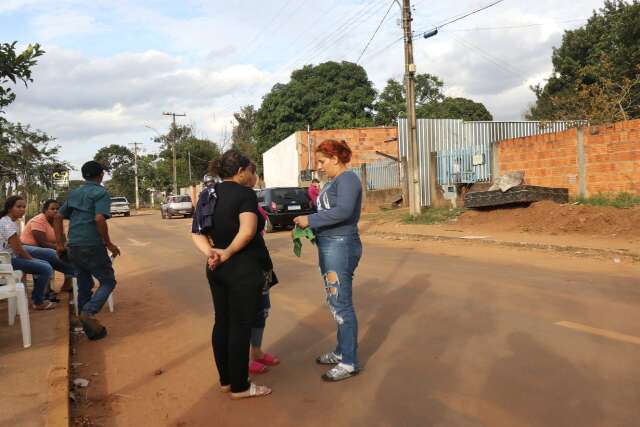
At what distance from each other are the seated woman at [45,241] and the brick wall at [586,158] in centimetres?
1211

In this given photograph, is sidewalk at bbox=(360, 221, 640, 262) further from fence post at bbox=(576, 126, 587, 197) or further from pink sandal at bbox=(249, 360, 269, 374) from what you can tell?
pink sandal at bbox=(249, 360, 269, 374)

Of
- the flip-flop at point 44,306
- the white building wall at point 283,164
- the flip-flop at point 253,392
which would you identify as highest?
the white building wall at point 283,164

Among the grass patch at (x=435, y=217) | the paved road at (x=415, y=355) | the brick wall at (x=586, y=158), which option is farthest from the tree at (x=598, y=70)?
the paved road at (x=415, y=355)

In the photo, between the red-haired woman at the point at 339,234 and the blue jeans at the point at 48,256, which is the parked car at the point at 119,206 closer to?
the blue jeans at the point at 48,256

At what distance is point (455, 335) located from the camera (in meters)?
5.02

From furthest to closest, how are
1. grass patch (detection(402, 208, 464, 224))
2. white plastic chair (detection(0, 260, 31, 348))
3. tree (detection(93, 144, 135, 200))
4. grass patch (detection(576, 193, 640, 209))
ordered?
tree (detection(93, 144, 135, 200))
grass patch (detection(402, 208, 464, 224))
grass patch (detection(576, 193, 640, 209))
white plastic chair (detection(0, 260, 31, 348))

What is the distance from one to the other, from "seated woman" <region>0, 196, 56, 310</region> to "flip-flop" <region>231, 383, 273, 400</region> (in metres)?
3.87

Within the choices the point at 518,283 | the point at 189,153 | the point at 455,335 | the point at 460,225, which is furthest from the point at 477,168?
the point at 189,153

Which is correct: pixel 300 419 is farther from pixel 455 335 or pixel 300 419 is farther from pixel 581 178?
pixel 581 178

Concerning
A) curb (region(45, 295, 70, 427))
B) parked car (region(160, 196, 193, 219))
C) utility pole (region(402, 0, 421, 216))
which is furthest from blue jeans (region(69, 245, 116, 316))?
parked car (region(160, 196, 193, 219))

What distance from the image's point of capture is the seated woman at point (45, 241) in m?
7.39

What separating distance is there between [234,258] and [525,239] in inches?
370

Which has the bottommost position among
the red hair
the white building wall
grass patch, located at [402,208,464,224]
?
grass patch, located at [402,208,464,224]

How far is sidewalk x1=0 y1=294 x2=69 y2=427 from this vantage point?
3547 mm
